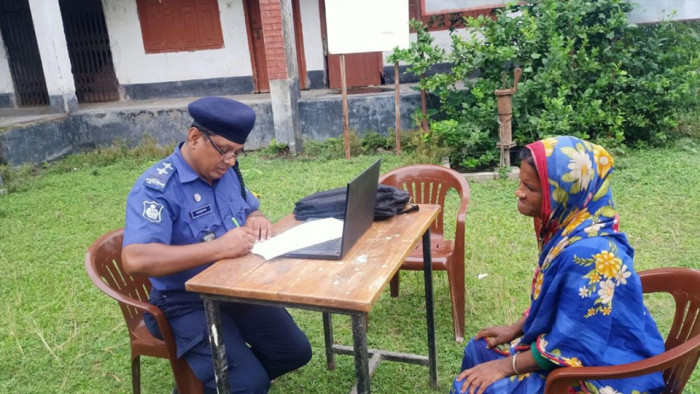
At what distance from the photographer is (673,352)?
1606 millimetres

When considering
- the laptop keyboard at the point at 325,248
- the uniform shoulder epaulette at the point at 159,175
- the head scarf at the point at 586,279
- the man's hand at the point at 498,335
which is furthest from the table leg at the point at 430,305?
the uniform shoulder epaulette at the point at 159,175

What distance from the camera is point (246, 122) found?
2.29 m

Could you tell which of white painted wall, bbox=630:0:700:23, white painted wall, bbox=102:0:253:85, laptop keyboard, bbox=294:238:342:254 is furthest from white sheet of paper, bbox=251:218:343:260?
white painted wall, bbox=102:0:253:85

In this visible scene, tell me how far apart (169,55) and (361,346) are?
978cm

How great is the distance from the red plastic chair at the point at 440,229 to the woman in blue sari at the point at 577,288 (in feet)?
3.78

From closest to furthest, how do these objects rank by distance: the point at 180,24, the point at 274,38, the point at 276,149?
the point at 274,38
the point at 276,149
the point at 180,24

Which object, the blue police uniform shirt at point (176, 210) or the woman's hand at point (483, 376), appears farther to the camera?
the blue police uniform shirt at point (176, 210)

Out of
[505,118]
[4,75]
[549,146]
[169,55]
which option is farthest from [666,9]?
[4,75]

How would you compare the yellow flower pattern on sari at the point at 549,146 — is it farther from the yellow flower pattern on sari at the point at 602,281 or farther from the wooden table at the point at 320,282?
the wooden table at the point at 320,282

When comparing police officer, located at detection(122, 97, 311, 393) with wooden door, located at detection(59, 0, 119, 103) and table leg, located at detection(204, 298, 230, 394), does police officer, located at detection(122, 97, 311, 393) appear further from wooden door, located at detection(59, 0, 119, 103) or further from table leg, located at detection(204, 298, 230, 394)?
wooden door, located at detection(59, 0, 119, 103)

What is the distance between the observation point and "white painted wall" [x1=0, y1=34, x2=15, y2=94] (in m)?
10.9

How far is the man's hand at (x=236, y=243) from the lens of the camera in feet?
7.06

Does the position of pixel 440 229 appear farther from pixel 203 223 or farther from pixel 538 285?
pixel 203 223

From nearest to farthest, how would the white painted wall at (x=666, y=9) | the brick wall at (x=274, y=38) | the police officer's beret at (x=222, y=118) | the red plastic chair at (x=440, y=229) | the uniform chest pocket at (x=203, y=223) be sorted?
the police officer's beret at (x=222, y=118), the uniform chest pocket at (x=203, y=223), the red plastic chair at (x=440, y=229), the white painted wall at (x=666, y=9), the brick wall at (x=274, y=38)
